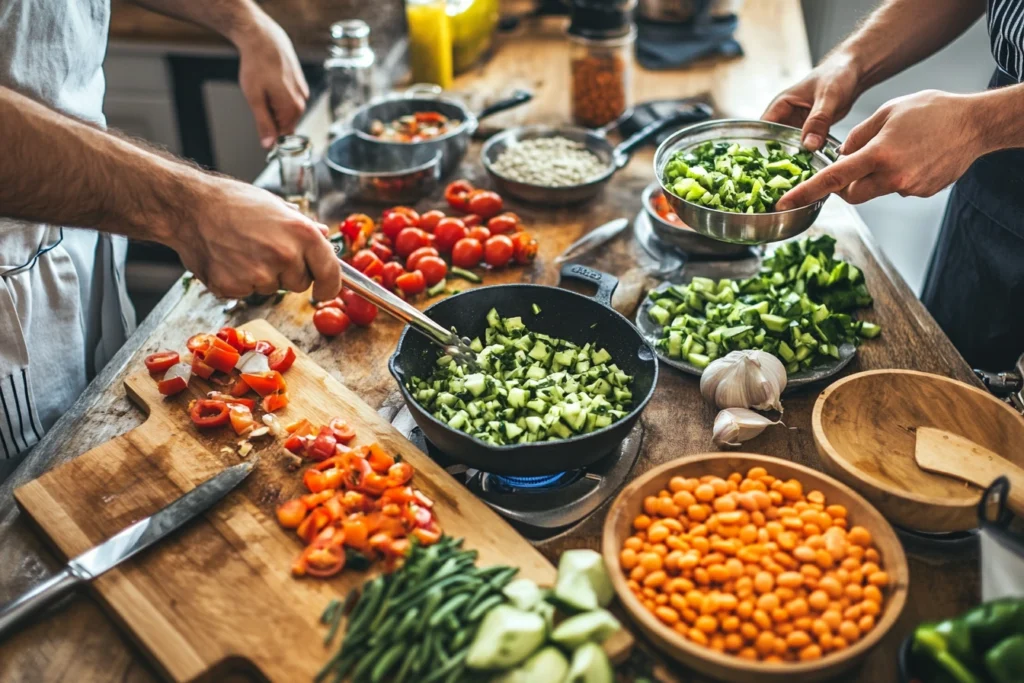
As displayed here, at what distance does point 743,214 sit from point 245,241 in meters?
1.06

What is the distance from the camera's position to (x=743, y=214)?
1.88 m

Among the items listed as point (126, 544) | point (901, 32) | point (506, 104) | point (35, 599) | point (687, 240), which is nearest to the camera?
point (35, 599)

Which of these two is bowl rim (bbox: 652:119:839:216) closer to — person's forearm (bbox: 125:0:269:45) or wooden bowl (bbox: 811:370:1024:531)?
wooden bowl (bbox: 811:370:1024:531)

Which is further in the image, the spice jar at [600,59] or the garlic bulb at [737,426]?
the spice jar at [600,59]

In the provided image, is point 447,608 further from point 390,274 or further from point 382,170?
point 382,170

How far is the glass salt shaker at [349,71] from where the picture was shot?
293cm

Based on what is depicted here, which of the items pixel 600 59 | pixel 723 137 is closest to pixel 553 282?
pixel 723 137

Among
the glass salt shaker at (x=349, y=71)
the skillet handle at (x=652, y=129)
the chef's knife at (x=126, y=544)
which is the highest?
the glass salt shaker at (x=349, y=71)

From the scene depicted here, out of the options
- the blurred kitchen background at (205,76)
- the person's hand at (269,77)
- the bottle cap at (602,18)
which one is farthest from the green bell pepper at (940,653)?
the blurred kitchen background at (205,76)

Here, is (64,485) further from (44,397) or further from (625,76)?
(625,76)

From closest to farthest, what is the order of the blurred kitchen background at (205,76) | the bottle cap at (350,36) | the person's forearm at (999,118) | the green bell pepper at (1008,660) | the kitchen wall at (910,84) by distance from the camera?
the green bell pepper at (1008,660)
the person's forearm at (999,118)
the bottle cap at (350,36)
the blurred kitchen background at (205,76)
the kitchen wall at (910,84)

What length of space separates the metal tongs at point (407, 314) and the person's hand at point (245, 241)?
12 cm

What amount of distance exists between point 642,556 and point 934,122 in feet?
3.52

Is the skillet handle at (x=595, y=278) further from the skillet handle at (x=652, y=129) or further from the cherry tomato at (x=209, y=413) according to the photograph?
the cherry tomato at (x=209, y=413)
